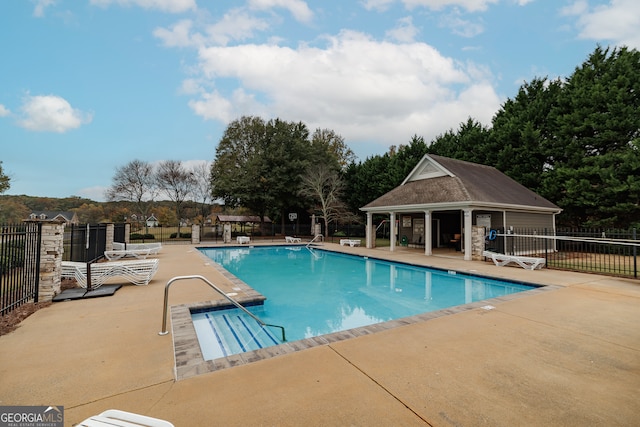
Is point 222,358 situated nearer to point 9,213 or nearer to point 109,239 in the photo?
point 109,239

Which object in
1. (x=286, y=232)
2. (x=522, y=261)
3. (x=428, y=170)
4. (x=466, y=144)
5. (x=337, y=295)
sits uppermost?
(x=466, y=144)

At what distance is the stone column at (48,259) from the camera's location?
6090 mm

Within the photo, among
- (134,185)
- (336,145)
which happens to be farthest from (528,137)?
(134,185)

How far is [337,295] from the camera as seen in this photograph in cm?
879

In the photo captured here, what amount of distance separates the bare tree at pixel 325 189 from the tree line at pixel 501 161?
14 centimetres

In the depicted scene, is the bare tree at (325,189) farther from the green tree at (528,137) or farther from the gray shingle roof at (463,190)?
the green tree at (528,137)

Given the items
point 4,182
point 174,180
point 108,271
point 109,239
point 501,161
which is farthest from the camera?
point 174,180

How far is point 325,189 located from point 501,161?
1561 cm

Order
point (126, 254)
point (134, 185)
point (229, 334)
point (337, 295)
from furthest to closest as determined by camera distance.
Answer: point (134, 185), point (126, 254), point (337, 295), point (229, 334)

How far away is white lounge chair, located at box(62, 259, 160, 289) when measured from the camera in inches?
287

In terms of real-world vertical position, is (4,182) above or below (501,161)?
below

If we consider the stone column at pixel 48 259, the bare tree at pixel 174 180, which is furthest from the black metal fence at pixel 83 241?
the bare tree at pixel 174 180

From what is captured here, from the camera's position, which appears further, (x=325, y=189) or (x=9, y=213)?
(x=325, y=189)

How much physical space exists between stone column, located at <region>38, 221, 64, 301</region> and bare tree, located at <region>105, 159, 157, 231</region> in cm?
3028
